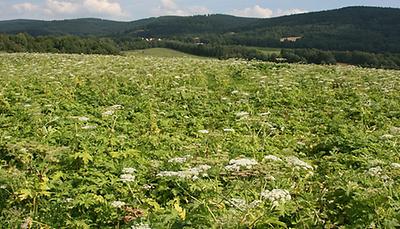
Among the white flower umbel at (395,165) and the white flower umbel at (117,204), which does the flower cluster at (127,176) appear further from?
the white flower umbel at (395,165)

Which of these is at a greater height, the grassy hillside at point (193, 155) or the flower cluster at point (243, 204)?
the flower cluster at point (243, 204)

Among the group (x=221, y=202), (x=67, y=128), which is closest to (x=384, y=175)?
(x=221, y=202)

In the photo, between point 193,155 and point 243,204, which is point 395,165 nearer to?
point 243,204

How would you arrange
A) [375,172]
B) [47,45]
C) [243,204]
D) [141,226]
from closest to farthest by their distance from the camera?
1. [141,226]
2. [243,204]
3. [375,172]
4. [47,45]

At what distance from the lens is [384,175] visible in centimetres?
707

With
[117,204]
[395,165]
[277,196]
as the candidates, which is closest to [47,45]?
[117,204]

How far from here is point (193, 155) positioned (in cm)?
923

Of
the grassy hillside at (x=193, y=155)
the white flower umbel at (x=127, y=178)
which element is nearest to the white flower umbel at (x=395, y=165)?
the grassy hillside at (x=193, y=155)

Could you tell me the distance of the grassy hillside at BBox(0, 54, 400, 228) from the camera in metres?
6.13

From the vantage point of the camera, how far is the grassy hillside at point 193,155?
20.1 feet

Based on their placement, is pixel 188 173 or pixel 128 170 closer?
pixel 188 173

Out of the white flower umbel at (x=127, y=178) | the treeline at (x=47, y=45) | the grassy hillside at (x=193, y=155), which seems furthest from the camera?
the treeline at (x=47, y=45)

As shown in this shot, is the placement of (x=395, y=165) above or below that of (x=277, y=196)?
below

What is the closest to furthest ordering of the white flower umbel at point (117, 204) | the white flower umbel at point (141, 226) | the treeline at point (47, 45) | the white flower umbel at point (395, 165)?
the white flower umbel at point (141, 226) → the white flower umbel at point (117, 204) → the white flower umbel at point (395, 165) → the treeline at point (47, 45)
